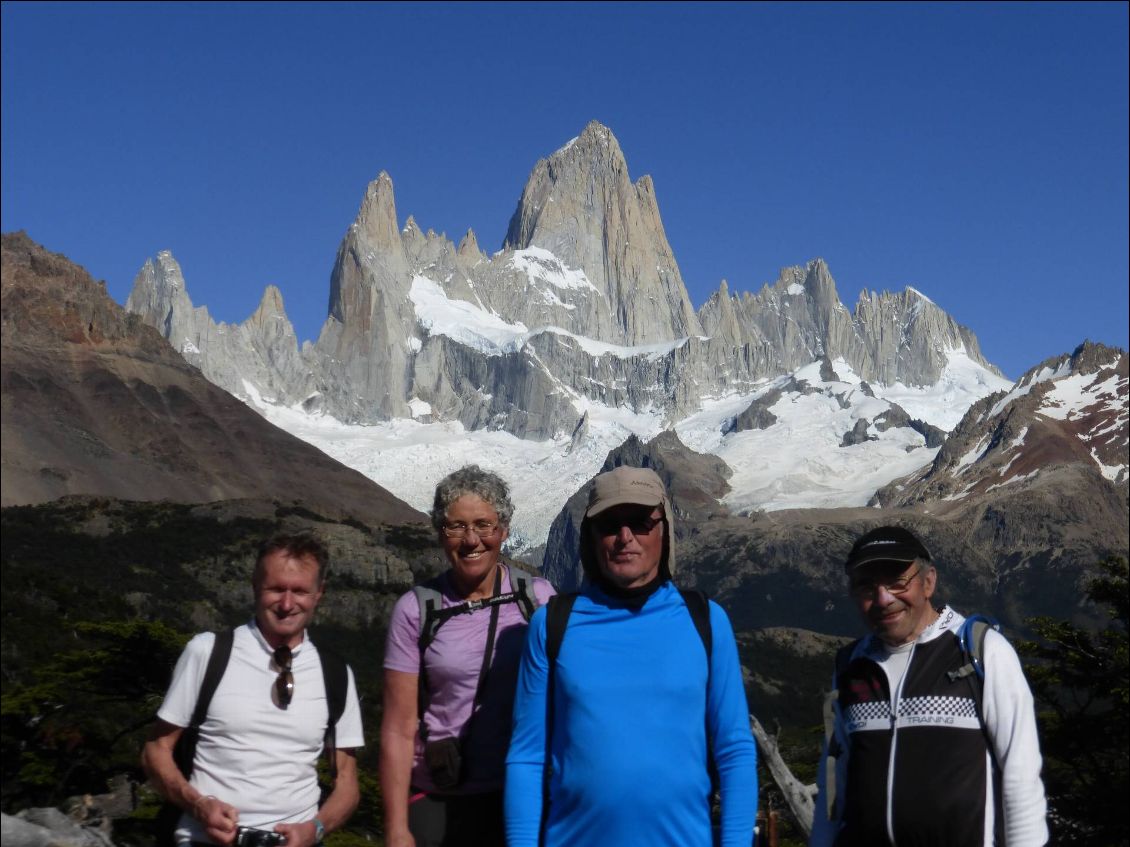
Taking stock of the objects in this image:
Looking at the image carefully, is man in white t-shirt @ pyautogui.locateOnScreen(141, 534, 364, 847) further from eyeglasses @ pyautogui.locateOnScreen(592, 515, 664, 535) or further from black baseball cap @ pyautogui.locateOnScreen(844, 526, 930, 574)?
black baseball cap @ pyautogui.locateOnScreen(844, 526, 930, 574)

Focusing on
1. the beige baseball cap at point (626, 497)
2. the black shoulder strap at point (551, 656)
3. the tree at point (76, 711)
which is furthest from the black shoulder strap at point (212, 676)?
the tree at point (76, 711)

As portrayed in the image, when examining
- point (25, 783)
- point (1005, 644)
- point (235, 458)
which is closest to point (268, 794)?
point (1005, 644)

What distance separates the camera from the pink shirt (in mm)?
6559

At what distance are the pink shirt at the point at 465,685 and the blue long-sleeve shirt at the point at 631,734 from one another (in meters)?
0.57

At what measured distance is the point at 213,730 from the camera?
244 inches

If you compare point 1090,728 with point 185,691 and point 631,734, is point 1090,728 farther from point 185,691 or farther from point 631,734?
point 185,691

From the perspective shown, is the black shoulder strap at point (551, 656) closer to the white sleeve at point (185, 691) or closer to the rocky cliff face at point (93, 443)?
the white sleeve at point (185, 691)

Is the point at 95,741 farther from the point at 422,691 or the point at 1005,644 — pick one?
the point at 1005,644

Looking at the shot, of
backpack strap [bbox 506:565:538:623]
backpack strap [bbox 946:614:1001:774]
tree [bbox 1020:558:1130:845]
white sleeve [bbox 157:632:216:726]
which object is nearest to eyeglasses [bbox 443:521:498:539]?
backpack strap [bbox 506:565:538:623]

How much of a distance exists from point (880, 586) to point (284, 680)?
9.53ft

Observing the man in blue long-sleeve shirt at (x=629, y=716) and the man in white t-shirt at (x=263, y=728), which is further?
the man in white t-shirt at (x=263, y=728)

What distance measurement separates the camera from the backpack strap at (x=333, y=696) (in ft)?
21.0

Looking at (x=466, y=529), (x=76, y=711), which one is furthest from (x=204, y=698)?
(x=76, y=711)

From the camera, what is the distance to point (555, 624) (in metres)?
5.93
